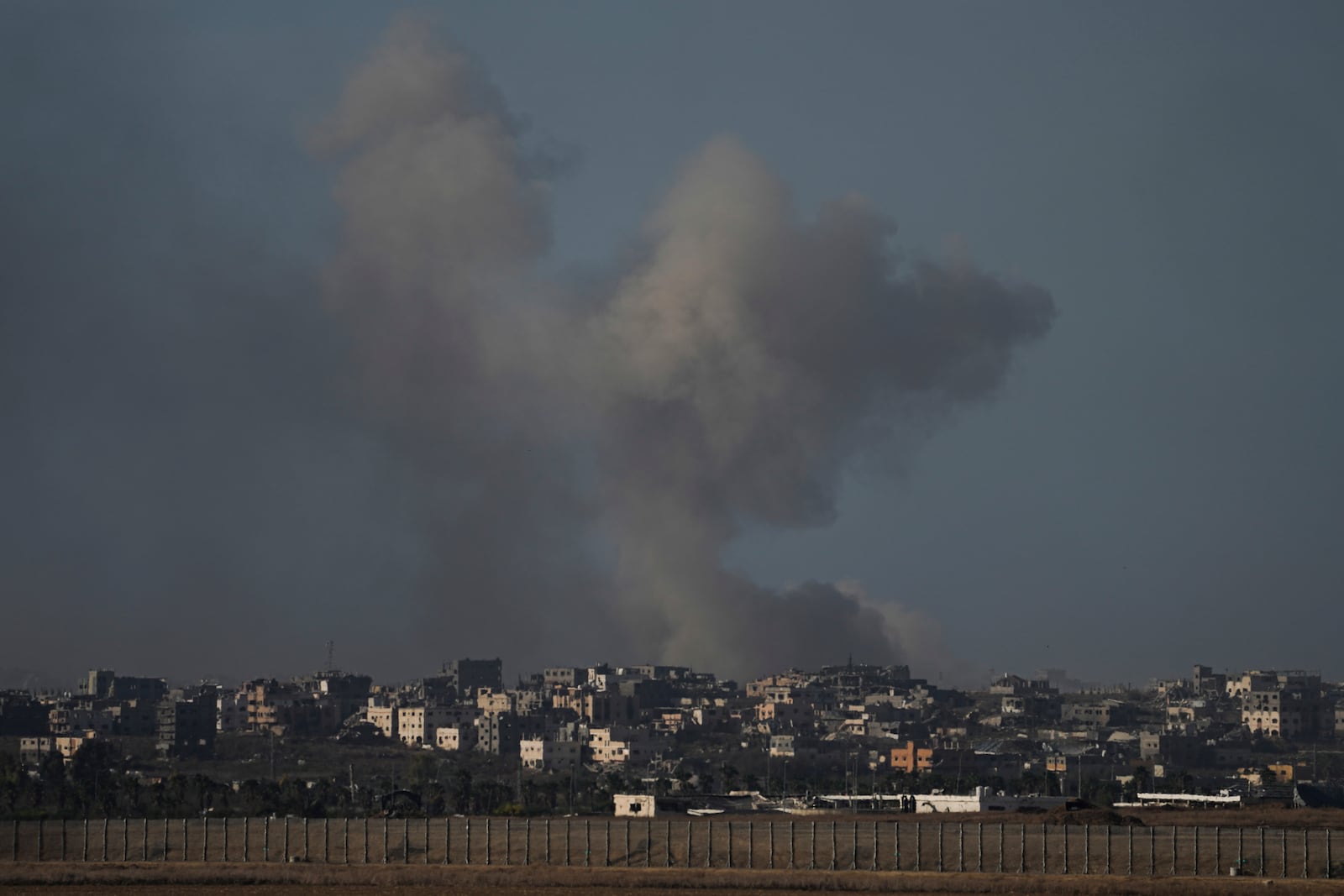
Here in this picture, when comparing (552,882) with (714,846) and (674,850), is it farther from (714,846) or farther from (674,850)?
(714,846)

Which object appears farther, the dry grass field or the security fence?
the security fence

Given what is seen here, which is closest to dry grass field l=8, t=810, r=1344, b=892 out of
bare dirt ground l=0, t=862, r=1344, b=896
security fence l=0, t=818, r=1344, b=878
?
security fence l=0, t=818, r=1344, b=878

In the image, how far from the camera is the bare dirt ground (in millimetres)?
70750

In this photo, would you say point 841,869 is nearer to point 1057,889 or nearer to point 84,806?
point 1057,889

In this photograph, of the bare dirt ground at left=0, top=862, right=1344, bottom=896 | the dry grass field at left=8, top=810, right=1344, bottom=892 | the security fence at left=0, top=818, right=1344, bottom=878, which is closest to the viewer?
the bare dirt ground at left=0, top=862, right=1344, bottom=896

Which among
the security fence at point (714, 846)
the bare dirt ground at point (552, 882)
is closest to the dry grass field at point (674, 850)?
the security fence at point (714, 846)

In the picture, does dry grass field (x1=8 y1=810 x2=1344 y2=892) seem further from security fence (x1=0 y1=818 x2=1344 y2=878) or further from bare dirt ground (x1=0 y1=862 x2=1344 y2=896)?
bare dirt ground (x1=0 y1=862 x2=1344 y2=896)

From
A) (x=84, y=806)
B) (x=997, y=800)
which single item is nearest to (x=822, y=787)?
(x=997, y=800)

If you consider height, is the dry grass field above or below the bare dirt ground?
above

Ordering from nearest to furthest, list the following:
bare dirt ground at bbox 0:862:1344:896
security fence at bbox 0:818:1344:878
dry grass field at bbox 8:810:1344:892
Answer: bare dirt ground at bbox 0:862:1344:896 < dry grass field at bbox 8:810:1344:892 < security fence at bbox 0:818:1344:878

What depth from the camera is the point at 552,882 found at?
74812 mm

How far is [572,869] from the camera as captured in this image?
78188 mm

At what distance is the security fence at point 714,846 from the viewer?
76812mm

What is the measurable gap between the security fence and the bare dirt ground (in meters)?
2.84
